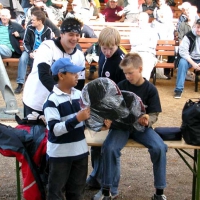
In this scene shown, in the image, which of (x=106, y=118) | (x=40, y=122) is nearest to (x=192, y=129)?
(x=106, y=118)

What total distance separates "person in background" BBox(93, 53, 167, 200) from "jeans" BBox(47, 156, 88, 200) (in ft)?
1.00

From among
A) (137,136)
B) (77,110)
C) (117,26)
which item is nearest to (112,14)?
(117,26)

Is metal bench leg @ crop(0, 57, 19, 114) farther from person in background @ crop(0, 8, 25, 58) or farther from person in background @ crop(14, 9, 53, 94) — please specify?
person in background @ crop(0, 8, 25, 58)

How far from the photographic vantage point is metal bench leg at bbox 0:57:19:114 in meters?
7.50

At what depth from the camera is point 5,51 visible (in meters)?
10.0

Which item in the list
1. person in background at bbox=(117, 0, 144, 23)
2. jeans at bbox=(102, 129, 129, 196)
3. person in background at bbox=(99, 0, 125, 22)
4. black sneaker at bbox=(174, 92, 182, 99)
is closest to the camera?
jeans at bbox=(102, 129, 129, 196)

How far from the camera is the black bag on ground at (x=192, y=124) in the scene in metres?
4.25

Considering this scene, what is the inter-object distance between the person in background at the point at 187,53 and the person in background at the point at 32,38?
247 centimetres

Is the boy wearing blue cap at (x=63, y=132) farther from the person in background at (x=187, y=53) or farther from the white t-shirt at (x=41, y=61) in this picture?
the person in background at (x=187, y=53)

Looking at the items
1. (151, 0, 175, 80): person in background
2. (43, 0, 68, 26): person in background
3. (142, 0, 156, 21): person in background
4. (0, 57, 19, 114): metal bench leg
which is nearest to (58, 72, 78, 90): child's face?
(0, 57, 19, 114): metal bench leg

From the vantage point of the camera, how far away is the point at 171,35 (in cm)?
1115

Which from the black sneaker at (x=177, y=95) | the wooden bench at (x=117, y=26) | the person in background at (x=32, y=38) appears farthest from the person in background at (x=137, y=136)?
the wooden bench at (x=117, y=26)

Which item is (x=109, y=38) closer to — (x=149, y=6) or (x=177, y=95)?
(x=177, y=95)

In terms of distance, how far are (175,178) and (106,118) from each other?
1.58 meters
